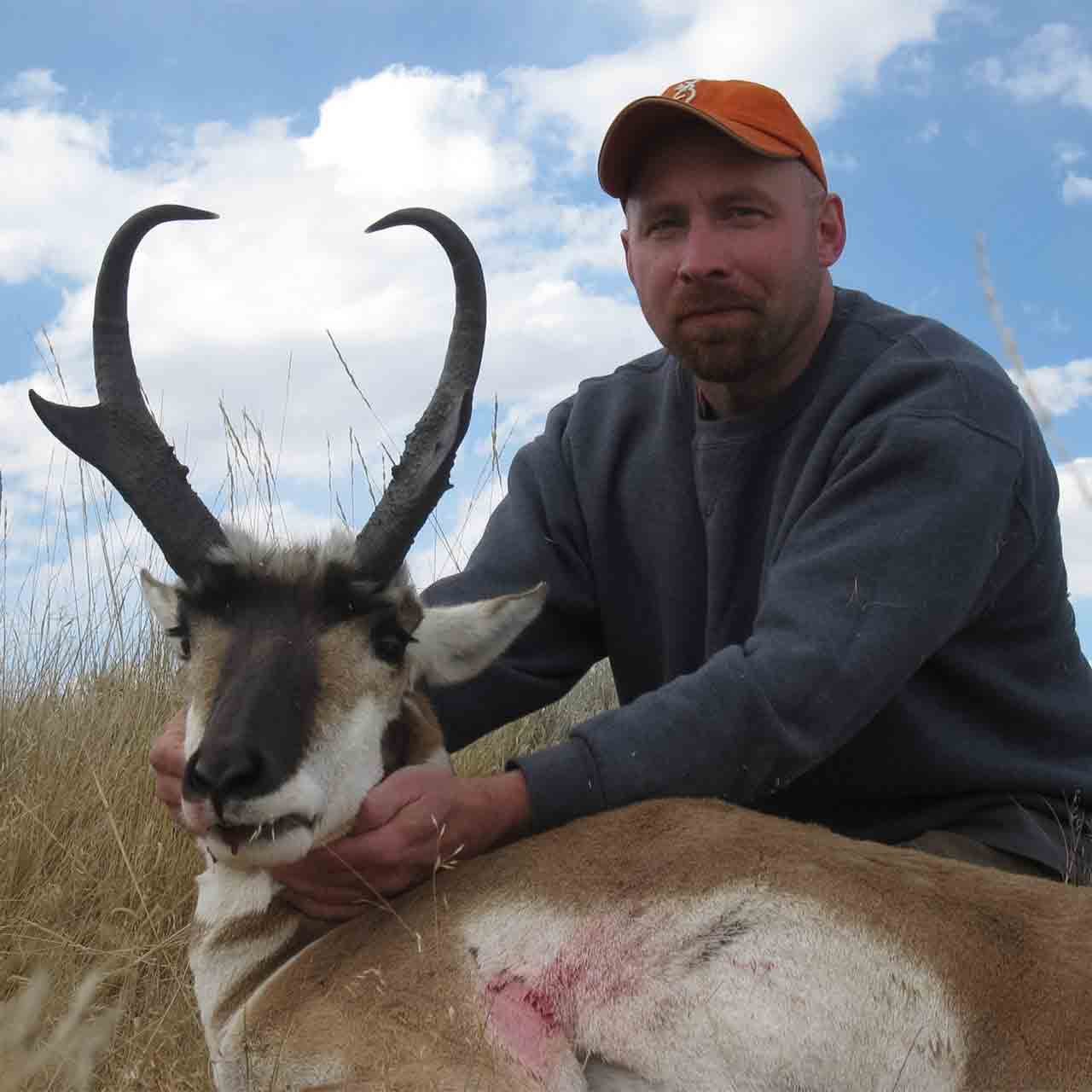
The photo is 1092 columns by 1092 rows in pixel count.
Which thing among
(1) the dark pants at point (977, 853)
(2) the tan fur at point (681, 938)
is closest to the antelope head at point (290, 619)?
(2) the tan fur at point (681, 938)

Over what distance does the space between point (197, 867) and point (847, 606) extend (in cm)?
317

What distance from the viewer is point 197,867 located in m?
5.79

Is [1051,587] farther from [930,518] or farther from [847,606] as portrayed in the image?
[847,606]

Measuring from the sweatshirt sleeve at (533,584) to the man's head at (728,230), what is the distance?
850mm

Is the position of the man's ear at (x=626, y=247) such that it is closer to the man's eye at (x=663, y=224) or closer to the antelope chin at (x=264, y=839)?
the man's eye at (x=663, y=224)

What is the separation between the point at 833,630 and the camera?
161 inches

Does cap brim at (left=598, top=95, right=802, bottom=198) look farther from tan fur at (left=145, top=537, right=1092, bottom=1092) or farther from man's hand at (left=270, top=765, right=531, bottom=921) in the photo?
man's hand at (left=270, top=765, right=531, bottom=921)

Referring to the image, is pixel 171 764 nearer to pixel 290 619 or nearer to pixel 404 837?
pixel 290 619

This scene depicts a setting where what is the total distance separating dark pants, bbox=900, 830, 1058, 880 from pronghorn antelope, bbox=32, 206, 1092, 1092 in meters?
1.16

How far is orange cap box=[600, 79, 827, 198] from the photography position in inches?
198

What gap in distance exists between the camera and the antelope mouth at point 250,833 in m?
3.41

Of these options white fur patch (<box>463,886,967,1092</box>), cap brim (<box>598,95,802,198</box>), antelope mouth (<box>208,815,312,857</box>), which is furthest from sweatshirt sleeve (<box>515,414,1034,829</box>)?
cap brim (<box>598,95,802,198</box>)

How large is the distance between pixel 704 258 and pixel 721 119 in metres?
0.51

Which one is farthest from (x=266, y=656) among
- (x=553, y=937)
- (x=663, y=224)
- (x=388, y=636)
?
(x=663, y=224)
